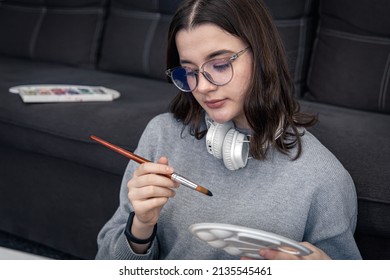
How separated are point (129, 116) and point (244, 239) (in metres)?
0.95

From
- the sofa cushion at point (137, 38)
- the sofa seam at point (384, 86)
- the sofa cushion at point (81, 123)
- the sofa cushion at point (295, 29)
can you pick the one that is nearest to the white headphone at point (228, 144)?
the sofa cushion at point (81, 123)

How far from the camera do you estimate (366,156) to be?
1345mm

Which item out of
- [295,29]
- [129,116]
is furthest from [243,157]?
[295,29]

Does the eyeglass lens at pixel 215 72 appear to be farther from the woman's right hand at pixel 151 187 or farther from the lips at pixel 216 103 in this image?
the woman's right hand at pixel 151 187

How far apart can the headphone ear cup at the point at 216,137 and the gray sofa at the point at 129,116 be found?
40cm

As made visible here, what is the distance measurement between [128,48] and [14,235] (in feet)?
2.70

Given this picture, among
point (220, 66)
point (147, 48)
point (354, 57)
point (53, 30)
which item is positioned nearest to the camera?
point (220, 66)

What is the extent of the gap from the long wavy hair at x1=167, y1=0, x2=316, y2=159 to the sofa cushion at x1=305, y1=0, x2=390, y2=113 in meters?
0.73

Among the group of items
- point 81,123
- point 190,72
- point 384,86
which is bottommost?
point 81,123

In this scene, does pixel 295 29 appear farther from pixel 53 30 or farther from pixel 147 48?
pixel 53 30

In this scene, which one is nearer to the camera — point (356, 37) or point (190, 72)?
point (190, 72)

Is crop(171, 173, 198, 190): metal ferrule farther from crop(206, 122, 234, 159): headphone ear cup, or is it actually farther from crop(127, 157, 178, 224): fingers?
crop(206, 122, 234, 159): headphone ear cup

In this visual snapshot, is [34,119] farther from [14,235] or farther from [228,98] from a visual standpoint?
[228,98]
